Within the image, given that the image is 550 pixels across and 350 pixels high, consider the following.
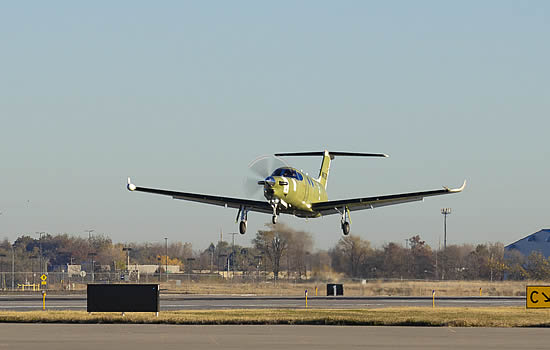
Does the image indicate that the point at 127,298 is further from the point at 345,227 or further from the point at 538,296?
the point at 538,296

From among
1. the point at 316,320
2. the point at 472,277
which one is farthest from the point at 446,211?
the point at 316,320

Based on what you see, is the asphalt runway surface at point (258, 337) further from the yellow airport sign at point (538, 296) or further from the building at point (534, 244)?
the building at point (534, 244)

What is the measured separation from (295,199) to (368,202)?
7862mm

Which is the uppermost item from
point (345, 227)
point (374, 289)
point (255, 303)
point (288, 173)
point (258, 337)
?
point (288, 173)

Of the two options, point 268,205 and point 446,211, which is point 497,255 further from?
point 268,205

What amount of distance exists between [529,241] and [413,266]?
50.2 m

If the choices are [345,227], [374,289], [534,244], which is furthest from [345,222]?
[534,244]

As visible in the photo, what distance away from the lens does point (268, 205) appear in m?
56.8

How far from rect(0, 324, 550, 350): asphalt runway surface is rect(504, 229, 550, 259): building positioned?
12973 cm

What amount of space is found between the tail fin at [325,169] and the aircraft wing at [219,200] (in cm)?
1109

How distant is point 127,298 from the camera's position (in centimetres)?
4719

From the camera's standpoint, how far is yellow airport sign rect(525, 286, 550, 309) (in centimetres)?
4994

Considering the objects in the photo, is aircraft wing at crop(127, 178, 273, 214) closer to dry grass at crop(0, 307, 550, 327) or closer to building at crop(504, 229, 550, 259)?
dry grass at crop(0, 307, 550, 327)

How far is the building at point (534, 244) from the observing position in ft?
542
